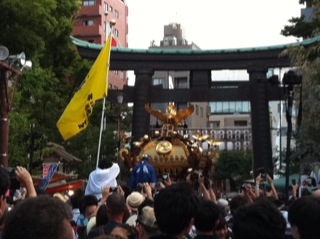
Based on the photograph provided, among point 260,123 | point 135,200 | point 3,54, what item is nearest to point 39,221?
point 135,200

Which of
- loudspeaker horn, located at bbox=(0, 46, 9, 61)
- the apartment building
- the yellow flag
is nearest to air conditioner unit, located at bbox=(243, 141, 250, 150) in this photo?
the apartment building

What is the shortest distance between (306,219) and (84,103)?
10694 millimetres

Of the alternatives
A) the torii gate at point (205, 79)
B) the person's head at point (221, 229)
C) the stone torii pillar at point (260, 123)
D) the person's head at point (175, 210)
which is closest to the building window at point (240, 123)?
the torii gate at point (205, 79)

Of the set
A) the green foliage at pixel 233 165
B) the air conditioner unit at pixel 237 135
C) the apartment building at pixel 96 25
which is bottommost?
the green foliage at pixel 233 165

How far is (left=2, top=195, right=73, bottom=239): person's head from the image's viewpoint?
284 centimetres

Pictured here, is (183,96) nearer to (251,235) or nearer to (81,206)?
(81,206)

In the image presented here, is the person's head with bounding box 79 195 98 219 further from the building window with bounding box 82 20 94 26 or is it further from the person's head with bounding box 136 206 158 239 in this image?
the building window with bounding box 82 20 94 26

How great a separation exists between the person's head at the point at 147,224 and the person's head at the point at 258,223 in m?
1.33

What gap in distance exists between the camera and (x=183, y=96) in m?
27.8

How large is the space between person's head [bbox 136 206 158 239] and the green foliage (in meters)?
61.1

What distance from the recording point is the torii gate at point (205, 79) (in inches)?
1059

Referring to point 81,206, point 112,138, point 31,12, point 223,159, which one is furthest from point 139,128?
point 223,159

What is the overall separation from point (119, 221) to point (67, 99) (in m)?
29.3

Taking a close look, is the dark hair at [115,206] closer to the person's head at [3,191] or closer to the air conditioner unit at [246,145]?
the person's head at [3,191]
